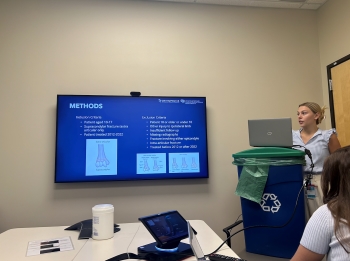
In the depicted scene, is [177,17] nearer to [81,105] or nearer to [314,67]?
[81,105]

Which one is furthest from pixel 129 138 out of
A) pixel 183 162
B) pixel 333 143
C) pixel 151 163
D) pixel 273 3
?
pixel 273 3

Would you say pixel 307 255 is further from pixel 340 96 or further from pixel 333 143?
pixel 340 96

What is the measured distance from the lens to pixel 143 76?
258cm

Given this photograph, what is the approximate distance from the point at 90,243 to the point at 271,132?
4.82ft

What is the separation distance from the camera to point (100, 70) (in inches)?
99.7

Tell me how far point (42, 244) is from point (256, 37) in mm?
2740

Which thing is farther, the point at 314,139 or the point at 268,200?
the point at 314,139

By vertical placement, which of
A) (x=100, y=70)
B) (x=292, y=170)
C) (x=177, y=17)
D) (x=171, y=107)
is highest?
(x=177, y=17)

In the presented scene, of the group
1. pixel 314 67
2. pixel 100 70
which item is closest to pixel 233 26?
pixel 314 67

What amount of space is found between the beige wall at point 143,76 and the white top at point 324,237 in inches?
60.6

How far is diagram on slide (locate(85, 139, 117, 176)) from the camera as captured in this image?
2332 millimetres

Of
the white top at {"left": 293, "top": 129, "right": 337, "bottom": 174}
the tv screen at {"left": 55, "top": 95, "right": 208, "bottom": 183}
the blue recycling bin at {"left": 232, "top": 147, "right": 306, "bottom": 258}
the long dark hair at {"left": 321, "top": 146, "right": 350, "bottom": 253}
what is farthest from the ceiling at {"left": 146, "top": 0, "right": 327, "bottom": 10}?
the long dark hair at {"left": 321, "top": 146, "right": 350, "bottom": 253}

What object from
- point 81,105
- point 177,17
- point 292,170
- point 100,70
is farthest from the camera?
point 177,17

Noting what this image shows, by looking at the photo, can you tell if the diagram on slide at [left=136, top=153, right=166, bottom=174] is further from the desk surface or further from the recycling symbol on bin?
the recycling symbol on bin
